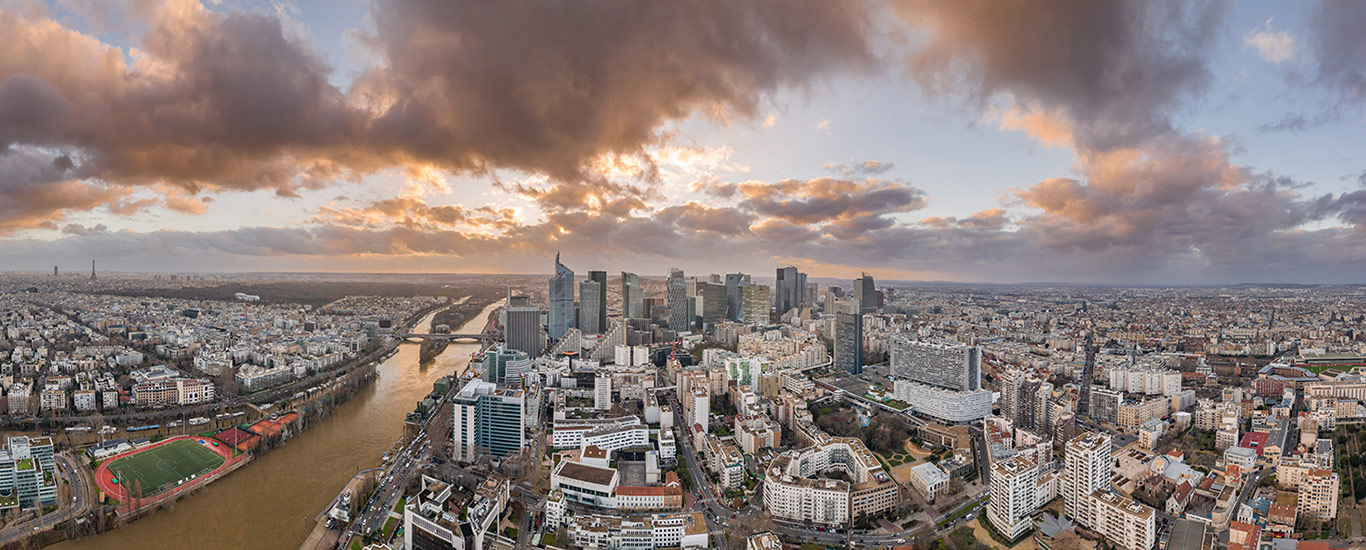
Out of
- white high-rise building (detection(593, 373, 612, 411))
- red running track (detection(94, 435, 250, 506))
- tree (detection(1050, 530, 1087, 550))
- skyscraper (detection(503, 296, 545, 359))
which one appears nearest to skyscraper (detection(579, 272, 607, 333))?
skyscraper (detection(503, 296, 545, 359))

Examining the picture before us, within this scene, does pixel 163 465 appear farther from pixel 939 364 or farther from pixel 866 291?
pixel 866 291

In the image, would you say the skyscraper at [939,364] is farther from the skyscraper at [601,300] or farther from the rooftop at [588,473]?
the skyscraper at [601,300]

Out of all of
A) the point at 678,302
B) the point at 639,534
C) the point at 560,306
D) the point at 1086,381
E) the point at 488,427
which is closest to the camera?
the point at 639,534

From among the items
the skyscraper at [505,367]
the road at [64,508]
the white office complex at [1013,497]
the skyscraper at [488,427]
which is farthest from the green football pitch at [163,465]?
the white office complex at [1013,497]

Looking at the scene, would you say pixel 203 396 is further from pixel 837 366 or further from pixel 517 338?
pixel 837 366

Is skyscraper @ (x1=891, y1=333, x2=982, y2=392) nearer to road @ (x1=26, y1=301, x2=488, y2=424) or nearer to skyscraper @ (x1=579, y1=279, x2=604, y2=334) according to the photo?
skyscraper @ (x1=579, y1=279, x2=604, y2=334)

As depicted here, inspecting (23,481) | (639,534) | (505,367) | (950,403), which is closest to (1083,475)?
(950,403)

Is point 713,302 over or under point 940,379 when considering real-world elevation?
over
